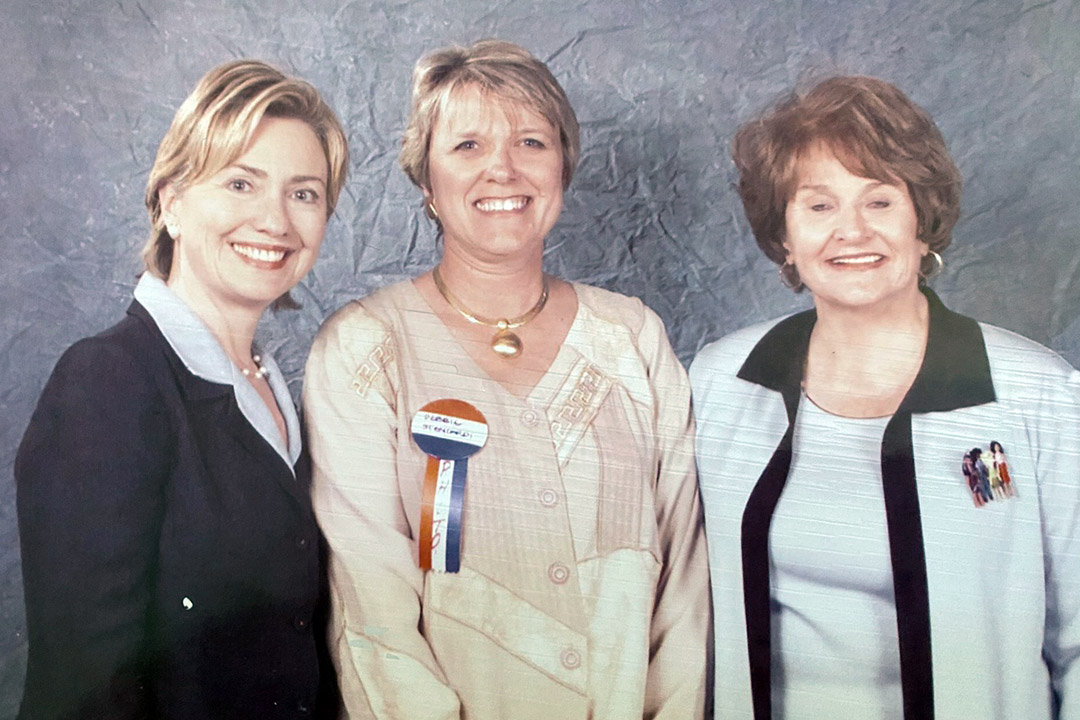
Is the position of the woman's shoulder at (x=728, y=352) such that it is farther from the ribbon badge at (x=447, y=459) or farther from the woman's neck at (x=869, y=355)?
the ribbon badge at (x=447, y=459)

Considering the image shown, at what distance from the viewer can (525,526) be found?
1364 millimetres

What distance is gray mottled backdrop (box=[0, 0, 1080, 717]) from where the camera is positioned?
132 centimetres

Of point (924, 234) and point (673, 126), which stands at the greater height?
point (673, 126)

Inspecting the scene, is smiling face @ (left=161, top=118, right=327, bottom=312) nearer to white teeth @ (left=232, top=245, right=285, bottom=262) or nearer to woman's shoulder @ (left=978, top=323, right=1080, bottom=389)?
white teeth @ (left=232, top=245, right=285, bottom=262)

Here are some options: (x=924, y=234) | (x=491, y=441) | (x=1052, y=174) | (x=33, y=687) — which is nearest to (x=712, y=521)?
(x=491, y=441)

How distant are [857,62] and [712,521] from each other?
70 centimetres

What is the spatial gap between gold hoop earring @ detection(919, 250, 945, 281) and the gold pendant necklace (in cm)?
55

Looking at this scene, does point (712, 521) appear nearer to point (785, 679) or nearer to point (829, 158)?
point (785, 679)

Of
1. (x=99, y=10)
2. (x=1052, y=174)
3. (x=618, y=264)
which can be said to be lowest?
(x=618, y=264)

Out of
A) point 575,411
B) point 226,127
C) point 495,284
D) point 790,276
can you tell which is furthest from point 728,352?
point 226,127

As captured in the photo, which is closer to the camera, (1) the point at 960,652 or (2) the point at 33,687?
(1) the point at 960,652

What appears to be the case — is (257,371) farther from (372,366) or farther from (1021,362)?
(1021,362)

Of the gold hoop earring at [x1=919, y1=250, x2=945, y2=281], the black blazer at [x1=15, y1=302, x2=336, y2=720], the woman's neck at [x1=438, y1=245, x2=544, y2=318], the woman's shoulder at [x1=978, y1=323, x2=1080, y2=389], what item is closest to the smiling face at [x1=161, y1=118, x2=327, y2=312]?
the black blazer at [x1=15, y1=302, x2=336, y2=720]

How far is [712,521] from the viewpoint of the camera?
1381 millimetres
